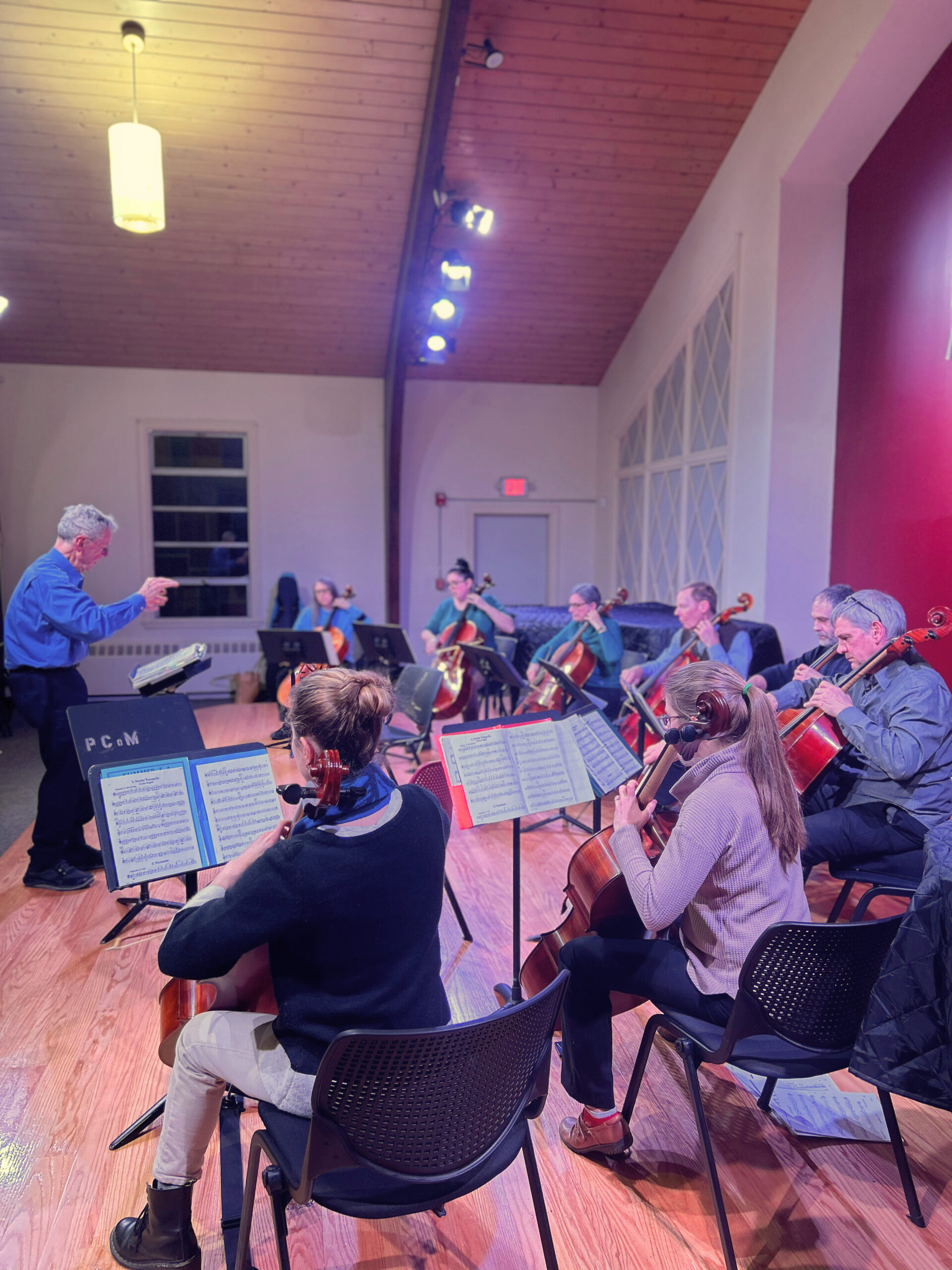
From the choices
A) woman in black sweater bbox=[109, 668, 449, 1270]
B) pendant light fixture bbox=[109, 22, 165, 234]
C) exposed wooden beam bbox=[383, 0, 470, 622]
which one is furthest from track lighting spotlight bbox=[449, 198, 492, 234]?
woman in black sweater bbox=[109, 668, 449, 1270]

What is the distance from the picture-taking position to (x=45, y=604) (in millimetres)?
3529

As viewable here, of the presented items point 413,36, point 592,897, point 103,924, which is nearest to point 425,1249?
point 592,897

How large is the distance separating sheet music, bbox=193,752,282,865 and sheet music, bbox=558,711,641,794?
894 mm

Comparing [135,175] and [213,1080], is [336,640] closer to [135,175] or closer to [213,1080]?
[135,175]

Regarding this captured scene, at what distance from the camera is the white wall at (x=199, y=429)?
8.23m

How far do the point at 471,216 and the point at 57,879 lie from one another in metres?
4.98

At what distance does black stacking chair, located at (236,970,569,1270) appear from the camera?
1304 mm

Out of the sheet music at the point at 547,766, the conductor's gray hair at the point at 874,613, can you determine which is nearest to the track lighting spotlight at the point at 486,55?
the conductor's gray hair at the point at 874,613

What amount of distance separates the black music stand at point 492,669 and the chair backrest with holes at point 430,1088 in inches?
113

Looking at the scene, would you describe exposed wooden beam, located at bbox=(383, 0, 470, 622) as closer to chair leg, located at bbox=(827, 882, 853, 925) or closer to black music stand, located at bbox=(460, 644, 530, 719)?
black music stand, located at bbox=(460, 644, 530, 719)

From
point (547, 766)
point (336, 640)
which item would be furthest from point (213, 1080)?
point (336, 640)

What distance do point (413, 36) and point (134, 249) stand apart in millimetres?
2810

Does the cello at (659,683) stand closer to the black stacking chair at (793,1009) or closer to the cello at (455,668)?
the cello at (455,668)

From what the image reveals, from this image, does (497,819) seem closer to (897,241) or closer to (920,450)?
(920,450)
